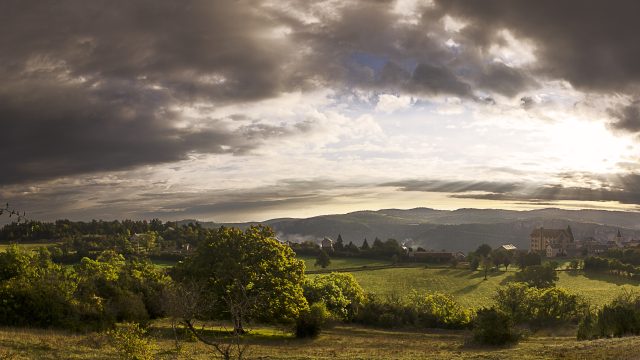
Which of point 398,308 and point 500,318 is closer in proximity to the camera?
point 500,318

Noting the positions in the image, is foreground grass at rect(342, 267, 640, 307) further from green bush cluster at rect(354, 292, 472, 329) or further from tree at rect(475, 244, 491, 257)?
green bush cluster at rect(354, 292, 472, 329)

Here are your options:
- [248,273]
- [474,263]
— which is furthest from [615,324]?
[474,263]

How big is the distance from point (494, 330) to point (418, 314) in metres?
26.6

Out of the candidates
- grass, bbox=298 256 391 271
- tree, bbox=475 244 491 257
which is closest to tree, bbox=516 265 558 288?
tree, bbox=475 244 491 257

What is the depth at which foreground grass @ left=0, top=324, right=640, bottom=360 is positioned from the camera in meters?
36.7

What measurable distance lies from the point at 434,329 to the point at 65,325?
1955 inches

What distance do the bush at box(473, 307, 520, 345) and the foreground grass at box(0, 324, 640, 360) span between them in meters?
1.91

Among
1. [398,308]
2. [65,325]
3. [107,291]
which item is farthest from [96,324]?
[398,308]

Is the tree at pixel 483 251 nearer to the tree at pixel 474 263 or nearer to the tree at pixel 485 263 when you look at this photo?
the tree at pixel 485 263

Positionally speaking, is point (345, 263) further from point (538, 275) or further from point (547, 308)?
point (547, 308)

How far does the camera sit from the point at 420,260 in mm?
158125

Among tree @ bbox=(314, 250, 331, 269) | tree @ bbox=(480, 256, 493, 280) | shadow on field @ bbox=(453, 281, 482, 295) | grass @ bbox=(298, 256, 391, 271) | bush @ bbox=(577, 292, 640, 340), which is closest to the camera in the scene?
bush @ bbox=(577, 292, 640, 340)

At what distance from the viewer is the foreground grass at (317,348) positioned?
36.7 meters

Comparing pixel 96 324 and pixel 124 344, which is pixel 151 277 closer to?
pixel 96 324
